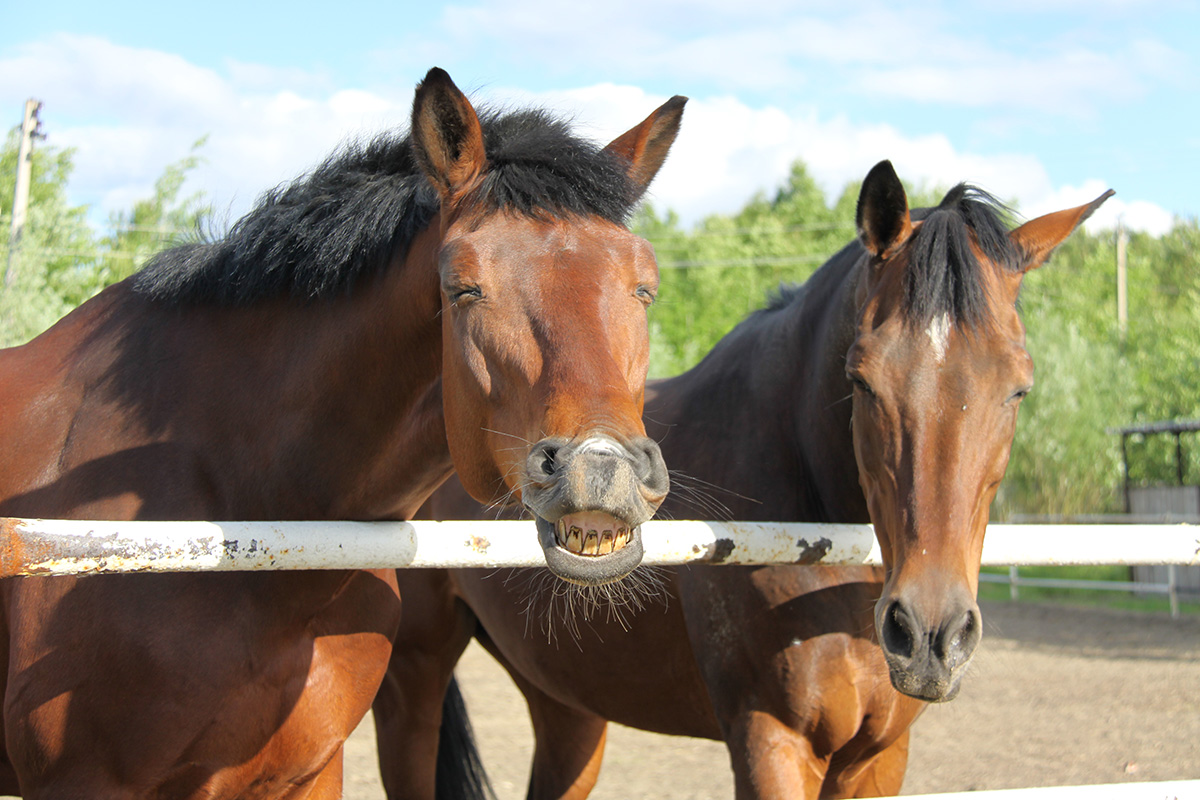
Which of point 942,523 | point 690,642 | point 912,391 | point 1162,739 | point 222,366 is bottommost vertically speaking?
point 1162,739

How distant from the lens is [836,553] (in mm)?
2471

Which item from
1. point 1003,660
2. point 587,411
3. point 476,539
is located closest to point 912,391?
point 587,411

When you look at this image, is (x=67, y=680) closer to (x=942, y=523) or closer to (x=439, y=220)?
(x=439, y=220)

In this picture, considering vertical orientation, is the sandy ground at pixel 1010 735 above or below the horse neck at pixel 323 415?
below

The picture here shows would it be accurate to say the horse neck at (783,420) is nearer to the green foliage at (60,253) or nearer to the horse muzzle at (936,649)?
the horse muzzle at (936,649)

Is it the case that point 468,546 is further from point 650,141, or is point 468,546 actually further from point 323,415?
point 650,141

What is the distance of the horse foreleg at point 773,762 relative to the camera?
2.71 metres

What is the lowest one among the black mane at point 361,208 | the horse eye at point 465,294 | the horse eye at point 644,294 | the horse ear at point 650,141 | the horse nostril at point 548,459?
the horse nostril at point 548,459

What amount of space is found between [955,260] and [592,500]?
56.3 inches

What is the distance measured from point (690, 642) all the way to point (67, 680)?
187 cm

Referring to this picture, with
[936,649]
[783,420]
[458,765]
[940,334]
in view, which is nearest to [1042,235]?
[940,334]

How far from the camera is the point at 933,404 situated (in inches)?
94.7

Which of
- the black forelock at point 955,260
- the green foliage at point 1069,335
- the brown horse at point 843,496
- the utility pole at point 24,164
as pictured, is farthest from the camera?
the green foliage at point 1069,335

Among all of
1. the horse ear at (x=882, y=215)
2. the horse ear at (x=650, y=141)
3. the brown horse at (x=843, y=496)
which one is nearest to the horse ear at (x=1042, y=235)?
the brown horse at (x=843, y=496)
